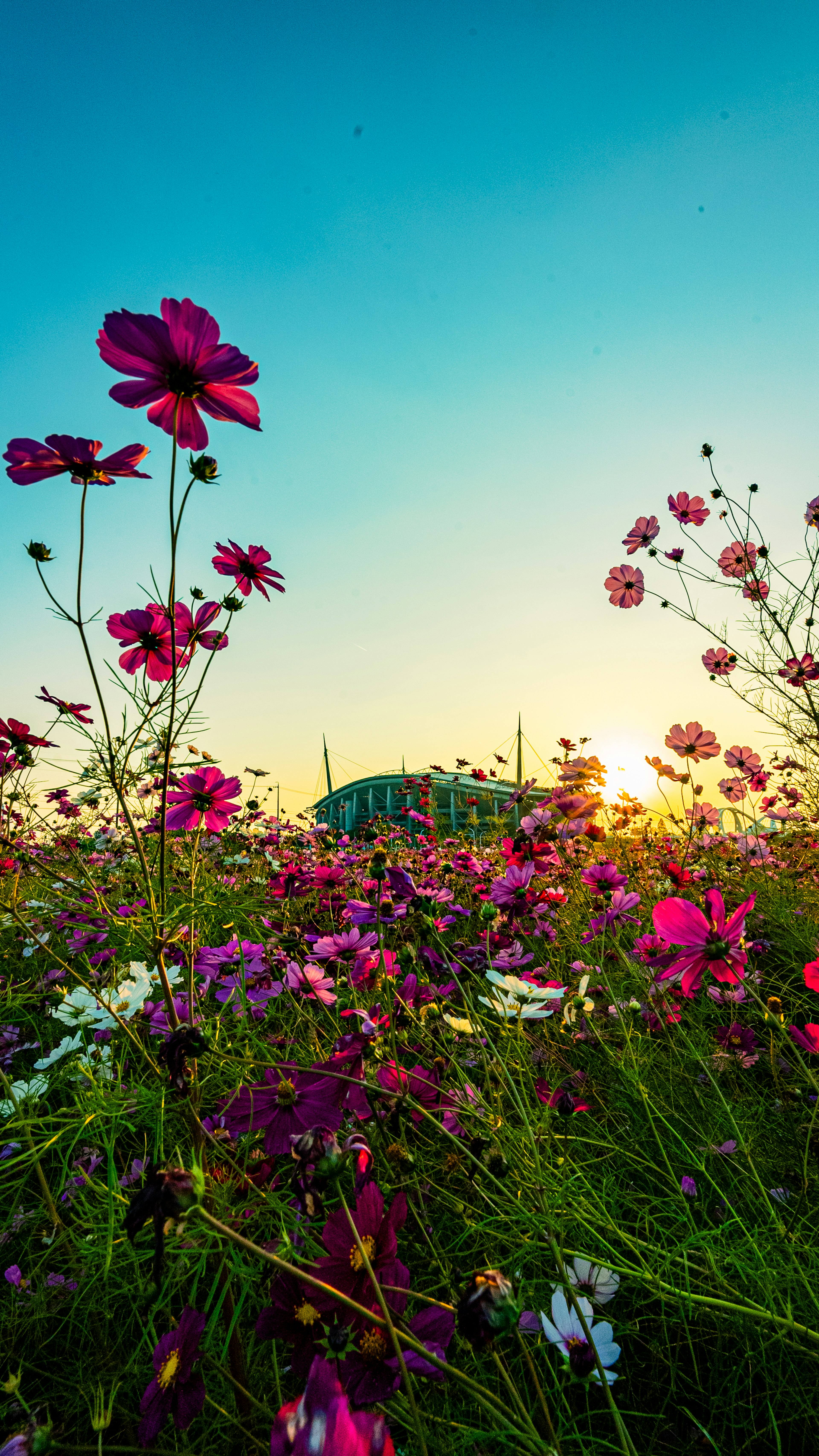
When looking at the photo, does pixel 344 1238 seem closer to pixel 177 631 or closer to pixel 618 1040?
pixel 177 631

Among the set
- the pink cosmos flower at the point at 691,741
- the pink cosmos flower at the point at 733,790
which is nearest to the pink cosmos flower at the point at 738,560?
the pink cosmos flower at the point at 691,741

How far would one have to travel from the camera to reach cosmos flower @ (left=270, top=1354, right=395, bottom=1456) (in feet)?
1.12

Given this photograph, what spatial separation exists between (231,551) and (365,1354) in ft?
3.32

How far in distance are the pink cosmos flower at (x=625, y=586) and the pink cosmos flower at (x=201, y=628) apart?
7.00 ft

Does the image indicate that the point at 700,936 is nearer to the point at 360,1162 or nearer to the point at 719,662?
the point at 360,1162

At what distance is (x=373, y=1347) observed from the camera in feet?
1.75

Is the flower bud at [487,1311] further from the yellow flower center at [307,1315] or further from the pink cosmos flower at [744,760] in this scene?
the pink cosmos flower at [744,760]

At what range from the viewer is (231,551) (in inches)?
41.4

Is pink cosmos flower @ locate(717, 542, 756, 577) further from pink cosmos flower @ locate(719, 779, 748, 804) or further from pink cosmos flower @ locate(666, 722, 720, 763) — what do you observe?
pink cosmos flower @ locate(719, 779, 748, 804)

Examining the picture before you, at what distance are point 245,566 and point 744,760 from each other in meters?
2.73

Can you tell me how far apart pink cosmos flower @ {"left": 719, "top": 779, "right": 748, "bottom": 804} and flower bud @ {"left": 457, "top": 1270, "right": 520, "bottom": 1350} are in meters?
2.97

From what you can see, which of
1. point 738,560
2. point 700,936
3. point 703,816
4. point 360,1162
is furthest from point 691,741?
point 360,1162

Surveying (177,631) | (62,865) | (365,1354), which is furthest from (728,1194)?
(62,865)

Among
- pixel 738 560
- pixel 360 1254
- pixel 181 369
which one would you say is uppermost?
pixel 738 560
